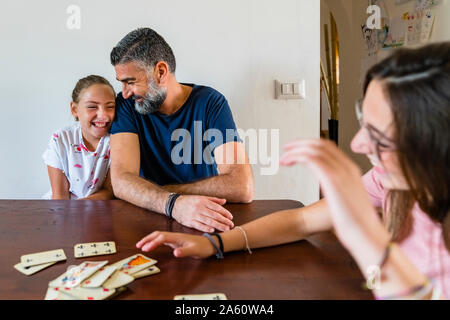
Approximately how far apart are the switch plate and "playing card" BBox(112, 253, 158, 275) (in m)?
1.53

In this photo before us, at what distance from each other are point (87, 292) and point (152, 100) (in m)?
1.26

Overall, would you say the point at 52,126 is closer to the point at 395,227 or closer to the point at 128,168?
the point at 128,168

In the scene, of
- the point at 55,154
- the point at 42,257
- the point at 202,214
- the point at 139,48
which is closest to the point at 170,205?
the point at 202,214

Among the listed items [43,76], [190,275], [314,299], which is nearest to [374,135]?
[314,299]

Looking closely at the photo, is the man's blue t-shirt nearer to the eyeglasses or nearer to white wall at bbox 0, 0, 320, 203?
white wall at bbox 0, 0, 320, 203

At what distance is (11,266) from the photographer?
40.4 inches

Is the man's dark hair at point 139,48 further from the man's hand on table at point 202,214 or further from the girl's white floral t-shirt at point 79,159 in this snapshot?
the man's hand on table at point 202,214

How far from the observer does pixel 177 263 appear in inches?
40.2

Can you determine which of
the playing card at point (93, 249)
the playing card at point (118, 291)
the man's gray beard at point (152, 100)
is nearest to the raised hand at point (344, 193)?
the playing card at point (118, 291)

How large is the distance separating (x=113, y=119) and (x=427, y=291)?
6.03ft

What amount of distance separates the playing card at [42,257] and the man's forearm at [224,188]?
695 mm

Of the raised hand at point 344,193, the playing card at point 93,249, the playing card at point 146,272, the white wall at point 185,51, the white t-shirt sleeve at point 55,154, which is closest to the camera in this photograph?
the raised hand at point 344,193

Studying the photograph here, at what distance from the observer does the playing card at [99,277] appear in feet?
2.86

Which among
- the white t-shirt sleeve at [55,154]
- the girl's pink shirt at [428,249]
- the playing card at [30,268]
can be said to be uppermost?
the girl's pink shirt at [428,249]
